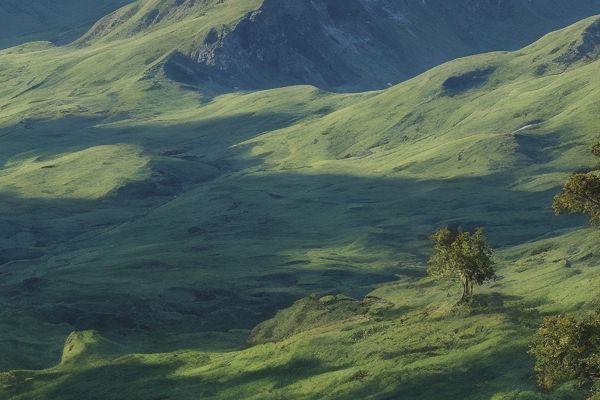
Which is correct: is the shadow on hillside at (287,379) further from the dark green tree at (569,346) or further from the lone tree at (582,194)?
the dark green tree at (569,346)

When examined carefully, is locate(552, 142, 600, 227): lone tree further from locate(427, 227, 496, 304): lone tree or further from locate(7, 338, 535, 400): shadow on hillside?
locate(427, 227, 496, 304): lone tree

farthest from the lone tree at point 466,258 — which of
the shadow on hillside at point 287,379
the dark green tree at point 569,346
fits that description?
the dark green tree at point 569,346

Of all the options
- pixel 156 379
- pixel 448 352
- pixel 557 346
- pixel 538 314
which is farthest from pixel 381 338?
pixel 557 346

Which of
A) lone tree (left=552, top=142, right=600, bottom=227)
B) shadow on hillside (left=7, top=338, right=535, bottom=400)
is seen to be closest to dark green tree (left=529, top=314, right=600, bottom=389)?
lone tree (left=552, top=142, right=600, bottom=227)

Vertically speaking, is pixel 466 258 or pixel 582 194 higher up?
pixel 582 194

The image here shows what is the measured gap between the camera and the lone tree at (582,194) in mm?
86125

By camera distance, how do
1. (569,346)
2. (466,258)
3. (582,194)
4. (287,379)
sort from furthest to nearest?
(466,258) < (287,379) < (582,194) < (569,346)

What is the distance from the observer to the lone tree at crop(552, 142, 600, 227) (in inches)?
3391

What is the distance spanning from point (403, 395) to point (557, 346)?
4654 centimetres

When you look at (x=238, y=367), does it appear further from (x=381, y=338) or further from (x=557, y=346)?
(x=557, y=346)

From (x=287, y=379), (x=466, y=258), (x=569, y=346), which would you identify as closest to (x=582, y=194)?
(x=569, y=346)

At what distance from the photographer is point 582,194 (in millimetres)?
86875

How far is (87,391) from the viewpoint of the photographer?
486 ft

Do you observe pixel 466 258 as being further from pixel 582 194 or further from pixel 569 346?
pixel 569 346
